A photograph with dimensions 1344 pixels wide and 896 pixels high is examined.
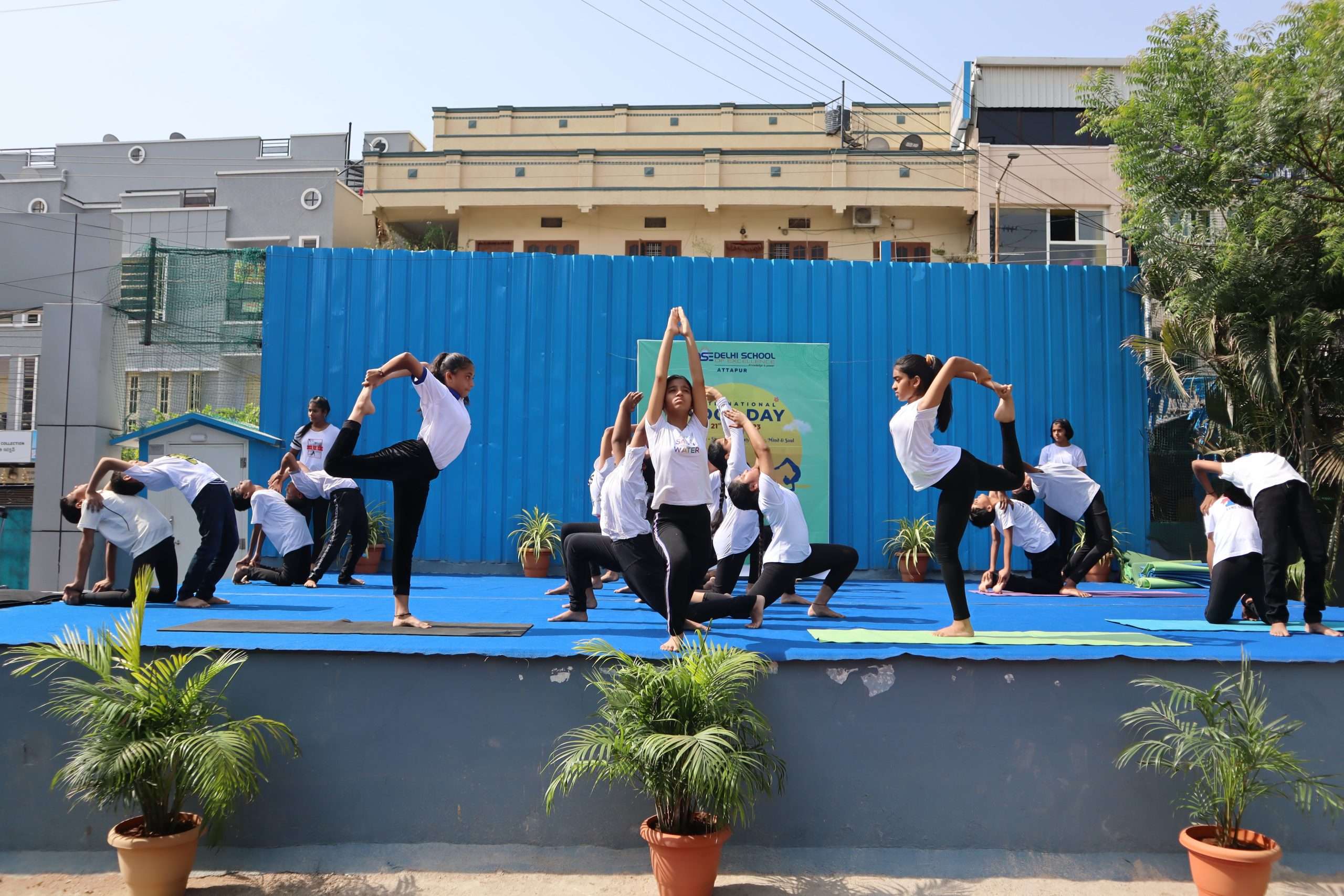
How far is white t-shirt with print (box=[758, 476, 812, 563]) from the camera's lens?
6137mm

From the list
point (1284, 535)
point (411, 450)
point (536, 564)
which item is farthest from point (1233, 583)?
point (536, 564)

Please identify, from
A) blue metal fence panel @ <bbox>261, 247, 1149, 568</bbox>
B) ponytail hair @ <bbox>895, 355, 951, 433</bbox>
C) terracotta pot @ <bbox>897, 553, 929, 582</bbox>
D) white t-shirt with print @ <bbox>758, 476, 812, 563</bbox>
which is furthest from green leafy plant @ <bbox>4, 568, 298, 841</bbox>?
terracotta pot @ <bbox>897, 553, 929, 582</bbox>

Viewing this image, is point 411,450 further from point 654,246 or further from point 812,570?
point 654,246

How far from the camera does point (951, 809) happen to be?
426 cm

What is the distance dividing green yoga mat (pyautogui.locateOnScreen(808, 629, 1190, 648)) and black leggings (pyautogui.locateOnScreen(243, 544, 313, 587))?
5.33 metres

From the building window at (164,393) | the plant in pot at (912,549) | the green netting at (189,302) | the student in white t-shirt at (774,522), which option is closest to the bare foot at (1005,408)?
the student in white t-shirt at (774,522)

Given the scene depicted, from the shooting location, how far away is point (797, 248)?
1059 inches

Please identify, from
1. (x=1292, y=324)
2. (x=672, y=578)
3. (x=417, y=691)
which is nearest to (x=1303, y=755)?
(x=672, y=578)

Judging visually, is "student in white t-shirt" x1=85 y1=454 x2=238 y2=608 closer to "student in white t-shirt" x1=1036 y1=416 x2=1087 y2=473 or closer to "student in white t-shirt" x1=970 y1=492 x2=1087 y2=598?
"student in white t-shirt" x1=970 y1=492 x2=1087 y2=598

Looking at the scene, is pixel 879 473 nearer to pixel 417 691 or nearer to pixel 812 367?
pixel 812 367

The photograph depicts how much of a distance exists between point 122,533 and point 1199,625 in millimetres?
7028

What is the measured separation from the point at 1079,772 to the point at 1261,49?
27.0 feet

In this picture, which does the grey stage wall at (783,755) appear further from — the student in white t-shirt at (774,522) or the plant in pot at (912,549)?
the plant in pot at (912,549)

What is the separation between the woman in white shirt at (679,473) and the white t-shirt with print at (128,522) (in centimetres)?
374
